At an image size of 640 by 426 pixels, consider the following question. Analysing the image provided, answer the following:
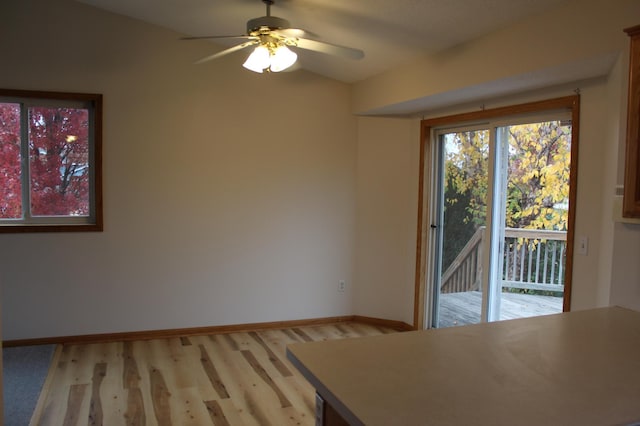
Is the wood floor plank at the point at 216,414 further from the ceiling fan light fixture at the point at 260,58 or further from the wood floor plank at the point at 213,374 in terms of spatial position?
the ceiling fan light fixture at the point at 260,58

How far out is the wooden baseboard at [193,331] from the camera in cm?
410

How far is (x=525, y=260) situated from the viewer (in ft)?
12.0

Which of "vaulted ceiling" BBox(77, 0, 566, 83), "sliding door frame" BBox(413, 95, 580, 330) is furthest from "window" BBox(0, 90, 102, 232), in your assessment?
"sliding door frame" BBox(413, 95, 580, 330)

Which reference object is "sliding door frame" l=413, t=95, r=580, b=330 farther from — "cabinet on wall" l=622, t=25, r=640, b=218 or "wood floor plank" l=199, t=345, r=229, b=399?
"wood floor plank" l=199, t=345, r=229, b=399

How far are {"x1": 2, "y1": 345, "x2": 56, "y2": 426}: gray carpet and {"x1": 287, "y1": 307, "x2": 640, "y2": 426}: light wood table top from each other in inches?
95.4

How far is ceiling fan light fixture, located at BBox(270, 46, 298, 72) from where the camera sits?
2934 millimetres

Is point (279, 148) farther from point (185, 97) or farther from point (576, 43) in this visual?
point (576, 43)

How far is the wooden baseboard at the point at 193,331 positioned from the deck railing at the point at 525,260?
3.17ft

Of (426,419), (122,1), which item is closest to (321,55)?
(122,1)

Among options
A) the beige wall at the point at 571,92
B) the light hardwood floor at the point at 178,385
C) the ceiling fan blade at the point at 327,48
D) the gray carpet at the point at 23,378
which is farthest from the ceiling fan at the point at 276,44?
the gray carpet at the point at 23,378

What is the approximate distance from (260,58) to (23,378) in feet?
9.25

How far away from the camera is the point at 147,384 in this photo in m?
3.38

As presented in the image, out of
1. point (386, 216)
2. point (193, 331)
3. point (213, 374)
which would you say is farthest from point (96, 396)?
point (386, 216)

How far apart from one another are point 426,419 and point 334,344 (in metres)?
0.53
